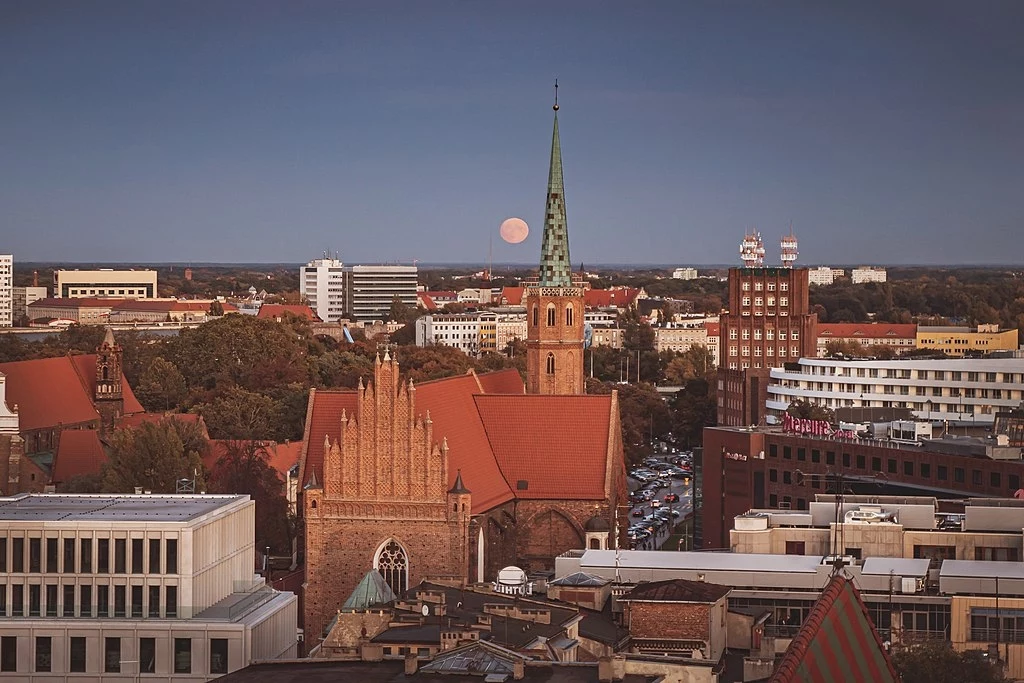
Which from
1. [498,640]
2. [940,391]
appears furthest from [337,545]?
[940,391]

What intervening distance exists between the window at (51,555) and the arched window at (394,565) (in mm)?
15224

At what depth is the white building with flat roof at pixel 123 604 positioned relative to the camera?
61.2m

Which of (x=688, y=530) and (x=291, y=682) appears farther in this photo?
(x=688, y=530)

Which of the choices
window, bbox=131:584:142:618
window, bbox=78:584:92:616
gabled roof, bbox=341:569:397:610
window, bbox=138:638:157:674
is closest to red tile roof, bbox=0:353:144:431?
gabled roof, bbox=341:569:397:610

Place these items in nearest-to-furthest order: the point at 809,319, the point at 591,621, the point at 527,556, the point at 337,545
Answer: the point at 591,621
the point at 337,545
the point at 527,556
the point at 809,319

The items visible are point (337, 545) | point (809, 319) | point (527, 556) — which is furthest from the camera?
point (809, 319)

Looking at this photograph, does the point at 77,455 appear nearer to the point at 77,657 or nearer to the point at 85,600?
the point at 85,600

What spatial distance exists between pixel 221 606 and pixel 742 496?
39.5 meters

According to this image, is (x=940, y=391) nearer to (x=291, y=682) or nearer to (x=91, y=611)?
(x=91, y=611)

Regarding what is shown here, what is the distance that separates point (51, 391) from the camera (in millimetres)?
123562

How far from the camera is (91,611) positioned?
6253 centimetres

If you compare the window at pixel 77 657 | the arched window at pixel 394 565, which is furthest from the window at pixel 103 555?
the arched window at pixel 394 565

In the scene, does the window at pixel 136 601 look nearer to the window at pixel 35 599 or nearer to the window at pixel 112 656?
the window at pixel 112 656

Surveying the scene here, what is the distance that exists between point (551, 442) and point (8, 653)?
1096 inches
